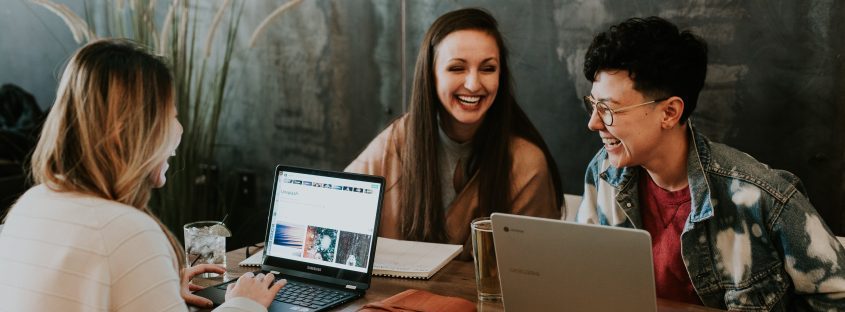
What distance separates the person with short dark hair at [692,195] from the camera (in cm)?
167

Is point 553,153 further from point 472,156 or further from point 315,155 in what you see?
point 315,155

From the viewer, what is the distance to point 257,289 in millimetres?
1560

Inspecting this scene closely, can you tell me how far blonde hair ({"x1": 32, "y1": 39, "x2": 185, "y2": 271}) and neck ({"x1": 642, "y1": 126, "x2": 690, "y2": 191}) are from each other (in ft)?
3.80

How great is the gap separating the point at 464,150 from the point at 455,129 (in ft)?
0.24

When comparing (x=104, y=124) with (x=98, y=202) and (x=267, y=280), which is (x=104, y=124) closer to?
(x=98, y=202)

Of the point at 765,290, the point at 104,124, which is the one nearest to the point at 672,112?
the point at 765,290

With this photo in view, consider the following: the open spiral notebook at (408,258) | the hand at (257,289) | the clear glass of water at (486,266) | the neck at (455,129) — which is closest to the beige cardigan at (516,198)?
the neck at (455,129)

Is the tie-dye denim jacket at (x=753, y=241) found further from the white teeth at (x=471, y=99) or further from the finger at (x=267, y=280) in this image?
the finger at (x=267, y=280)

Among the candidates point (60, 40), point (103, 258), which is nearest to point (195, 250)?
point (103, 258)

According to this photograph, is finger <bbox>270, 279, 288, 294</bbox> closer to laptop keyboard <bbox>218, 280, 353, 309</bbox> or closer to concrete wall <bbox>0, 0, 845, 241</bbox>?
laptop keyboard <bbox>218, 280, 353, 309</bbox>

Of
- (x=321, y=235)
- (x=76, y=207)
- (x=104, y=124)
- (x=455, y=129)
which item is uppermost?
(x=104, y=124)

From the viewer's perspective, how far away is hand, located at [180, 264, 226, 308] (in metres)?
1.64

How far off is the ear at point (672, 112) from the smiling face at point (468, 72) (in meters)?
0.59

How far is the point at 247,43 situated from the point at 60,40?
1.07 meters
